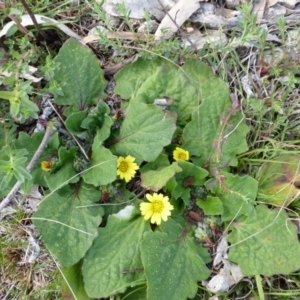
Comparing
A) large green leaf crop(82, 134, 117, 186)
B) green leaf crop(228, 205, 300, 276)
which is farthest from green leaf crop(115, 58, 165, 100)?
green leaf crop(228, 205, 300, 276)

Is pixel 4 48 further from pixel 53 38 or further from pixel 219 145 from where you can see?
pixel 219 145

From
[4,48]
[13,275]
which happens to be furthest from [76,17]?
[13,275]

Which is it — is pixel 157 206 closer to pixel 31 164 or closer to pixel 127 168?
pixel 127 168

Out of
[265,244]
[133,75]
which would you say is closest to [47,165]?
[133,75]

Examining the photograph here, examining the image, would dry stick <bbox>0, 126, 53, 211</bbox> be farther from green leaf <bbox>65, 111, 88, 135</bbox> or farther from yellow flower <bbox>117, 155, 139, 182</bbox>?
yellow flower <bbox>117, 155, 139, 182</bbox>

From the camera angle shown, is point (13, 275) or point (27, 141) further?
point (13, 275)

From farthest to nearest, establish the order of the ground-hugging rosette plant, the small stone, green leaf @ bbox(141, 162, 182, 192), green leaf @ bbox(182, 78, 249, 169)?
the small stone
green leaf @ bbox(182, 78, 249, 169)
the ground-hugging rosette plant
green leaf @ bbox(141, 162, 182, 192)

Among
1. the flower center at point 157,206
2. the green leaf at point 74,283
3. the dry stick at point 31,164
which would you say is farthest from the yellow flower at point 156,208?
the dry stick at point 31,164
